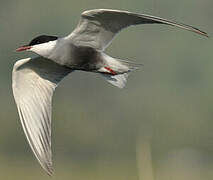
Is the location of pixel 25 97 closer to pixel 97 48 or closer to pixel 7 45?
pixel 97 48

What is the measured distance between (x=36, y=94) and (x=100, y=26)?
64cm

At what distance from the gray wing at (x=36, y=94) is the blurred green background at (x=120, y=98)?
6.29 metres

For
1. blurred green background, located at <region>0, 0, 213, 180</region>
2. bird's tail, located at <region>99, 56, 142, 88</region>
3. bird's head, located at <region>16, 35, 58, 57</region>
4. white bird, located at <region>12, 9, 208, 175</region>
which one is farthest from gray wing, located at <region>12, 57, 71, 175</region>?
blurred green background, located at <region>0, 0, 213, 180</region>

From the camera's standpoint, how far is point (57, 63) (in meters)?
5.30

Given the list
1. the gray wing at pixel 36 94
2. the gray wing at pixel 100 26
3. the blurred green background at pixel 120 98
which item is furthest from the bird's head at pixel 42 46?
the blurred green background at pixel 120 98

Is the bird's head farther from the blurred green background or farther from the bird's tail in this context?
the blurred green background

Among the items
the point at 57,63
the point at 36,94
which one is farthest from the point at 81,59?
the point at 36,94

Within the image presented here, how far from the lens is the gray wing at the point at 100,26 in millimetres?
4906

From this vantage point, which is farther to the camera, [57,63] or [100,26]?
[57,63]

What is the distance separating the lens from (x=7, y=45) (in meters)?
32.6

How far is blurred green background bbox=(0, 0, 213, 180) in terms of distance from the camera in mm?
16984

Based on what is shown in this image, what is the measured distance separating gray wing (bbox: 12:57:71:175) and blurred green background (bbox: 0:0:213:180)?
6290 mm

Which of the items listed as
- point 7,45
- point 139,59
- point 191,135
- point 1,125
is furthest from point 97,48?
point 7,45

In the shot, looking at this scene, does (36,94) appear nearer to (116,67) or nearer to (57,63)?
(57,63)
